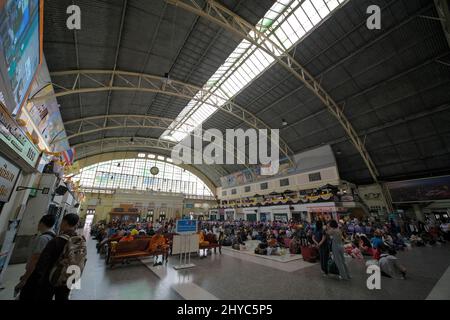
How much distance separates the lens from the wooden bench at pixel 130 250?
5.43m

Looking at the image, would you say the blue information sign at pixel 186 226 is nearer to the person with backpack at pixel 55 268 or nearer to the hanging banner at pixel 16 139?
the person with backpack at pixel 55 268

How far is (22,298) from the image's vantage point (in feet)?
5.52

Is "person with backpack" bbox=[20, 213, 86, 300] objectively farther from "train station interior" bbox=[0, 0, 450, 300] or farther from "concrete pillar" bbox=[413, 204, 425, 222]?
"concrete pillar" bbox=[413, 204, 425, 222]

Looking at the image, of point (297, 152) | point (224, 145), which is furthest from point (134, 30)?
point (297, 152)

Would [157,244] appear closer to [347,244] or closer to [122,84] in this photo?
[347,244]

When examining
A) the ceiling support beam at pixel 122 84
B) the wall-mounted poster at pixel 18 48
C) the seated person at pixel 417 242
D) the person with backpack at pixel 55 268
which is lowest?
the seated person at pixel 417 242

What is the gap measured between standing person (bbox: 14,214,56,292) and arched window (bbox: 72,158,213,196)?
84.7 feet

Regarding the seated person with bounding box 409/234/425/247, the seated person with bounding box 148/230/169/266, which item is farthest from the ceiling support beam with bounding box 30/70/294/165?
the seated person with bounding box 409/234/425/247

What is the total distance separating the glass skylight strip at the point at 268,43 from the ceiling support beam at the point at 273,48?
1.49 ft

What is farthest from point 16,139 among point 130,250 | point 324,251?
point 324,251

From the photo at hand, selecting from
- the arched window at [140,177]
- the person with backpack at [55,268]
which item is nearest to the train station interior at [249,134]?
the person with backpack at [55,268]

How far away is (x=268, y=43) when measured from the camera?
11.2m

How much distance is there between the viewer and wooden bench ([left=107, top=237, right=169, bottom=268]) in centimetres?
543

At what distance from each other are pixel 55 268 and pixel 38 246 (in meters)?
0.45
